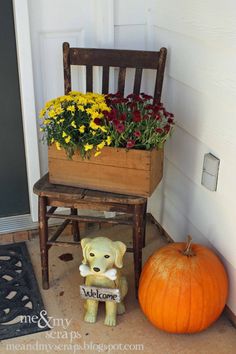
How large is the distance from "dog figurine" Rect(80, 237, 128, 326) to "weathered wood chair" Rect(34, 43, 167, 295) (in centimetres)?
11

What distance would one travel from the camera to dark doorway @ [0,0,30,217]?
2035mm

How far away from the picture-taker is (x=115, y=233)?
7.81ft

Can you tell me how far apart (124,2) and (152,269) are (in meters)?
1.17

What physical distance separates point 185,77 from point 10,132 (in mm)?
848

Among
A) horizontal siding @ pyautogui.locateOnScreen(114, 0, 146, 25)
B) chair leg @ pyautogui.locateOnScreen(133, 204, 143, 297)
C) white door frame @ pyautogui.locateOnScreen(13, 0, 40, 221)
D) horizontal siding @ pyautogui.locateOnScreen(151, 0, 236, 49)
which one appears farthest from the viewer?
horizontal siding @ pyautogui.locateOnScreen(114, 0, 146, 25)

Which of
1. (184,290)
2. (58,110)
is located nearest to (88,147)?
(58,110)

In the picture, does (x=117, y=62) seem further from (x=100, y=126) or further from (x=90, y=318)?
(x=90, y=318)

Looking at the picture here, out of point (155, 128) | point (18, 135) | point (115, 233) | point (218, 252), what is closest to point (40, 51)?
point (18, 135)

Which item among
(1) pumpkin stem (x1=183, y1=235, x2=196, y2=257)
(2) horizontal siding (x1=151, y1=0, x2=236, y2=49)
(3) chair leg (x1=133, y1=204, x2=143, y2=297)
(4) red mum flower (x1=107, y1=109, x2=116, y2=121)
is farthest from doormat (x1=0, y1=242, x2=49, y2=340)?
(2) horizontal siding (x1=151, y1=0, x2=236, y2=49)

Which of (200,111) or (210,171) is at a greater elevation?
(200,111)

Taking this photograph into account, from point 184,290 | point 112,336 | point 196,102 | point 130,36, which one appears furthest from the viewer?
point 130,36

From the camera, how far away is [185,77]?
192cm

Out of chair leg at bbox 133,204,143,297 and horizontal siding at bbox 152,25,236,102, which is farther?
chair leg at bbox 133,204,143,297

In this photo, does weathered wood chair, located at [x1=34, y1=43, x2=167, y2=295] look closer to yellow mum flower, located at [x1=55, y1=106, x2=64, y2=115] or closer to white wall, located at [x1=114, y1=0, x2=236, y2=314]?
white wall, located at [x1=114, y1=0, x2=236, y2=314]
